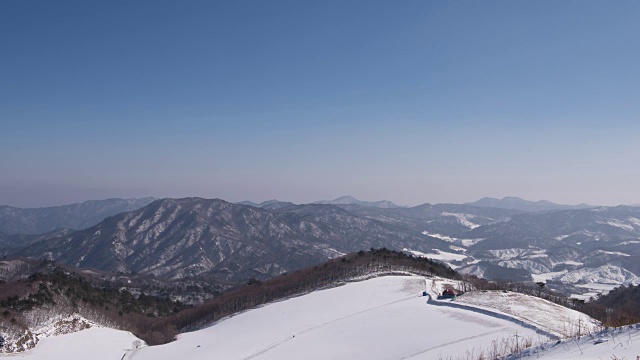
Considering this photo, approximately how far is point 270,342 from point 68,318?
88.2ft

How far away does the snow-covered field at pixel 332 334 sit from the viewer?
31.3 meters

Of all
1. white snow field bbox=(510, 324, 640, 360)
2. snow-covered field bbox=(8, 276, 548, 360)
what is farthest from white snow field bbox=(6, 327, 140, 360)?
white snow field bbox=(510, 324, 640, 360)

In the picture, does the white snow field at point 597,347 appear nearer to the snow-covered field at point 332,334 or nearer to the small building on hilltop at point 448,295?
the snow-covered field at point 332,334

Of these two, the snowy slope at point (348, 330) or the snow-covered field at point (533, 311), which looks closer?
the snowy slope at point (348, 330)

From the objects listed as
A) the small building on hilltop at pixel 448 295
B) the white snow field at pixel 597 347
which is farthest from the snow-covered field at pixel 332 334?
the white snow field at pixel 597 347

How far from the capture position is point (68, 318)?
5041cm

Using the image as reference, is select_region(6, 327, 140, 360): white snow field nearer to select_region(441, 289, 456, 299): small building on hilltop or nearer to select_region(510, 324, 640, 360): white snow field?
select_region(441, 289, 456, 299): small building on hilltop

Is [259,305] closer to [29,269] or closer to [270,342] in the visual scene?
[270,342]

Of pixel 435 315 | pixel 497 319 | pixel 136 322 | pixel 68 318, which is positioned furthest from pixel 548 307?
pixel 136 322

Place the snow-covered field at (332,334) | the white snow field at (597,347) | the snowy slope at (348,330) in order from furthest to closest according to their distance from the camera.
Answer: the snow-covered field at (332,334) → the snowy slope at (348,330) → the white snow field at (597,347)

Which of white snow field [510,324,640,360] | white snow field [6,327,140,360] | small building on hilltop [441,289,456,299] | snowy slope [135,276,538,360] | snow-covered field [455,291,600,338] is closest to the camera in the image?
white snow field [510,324,640,360]

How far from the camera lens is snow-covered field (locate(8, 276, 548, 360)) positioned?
103 ft

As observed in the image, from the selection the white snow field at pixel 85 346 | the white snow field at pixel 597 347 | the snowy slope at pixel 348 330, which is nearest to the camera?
the white snow field at pixel 597 347

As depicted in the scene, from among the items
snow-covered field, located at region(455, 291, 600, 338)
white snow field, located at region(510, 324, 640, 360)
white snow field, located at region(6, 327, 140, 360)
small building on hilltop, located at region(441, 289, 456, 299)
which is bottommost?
white snow field, located at region(6, 327, 140, 360)
